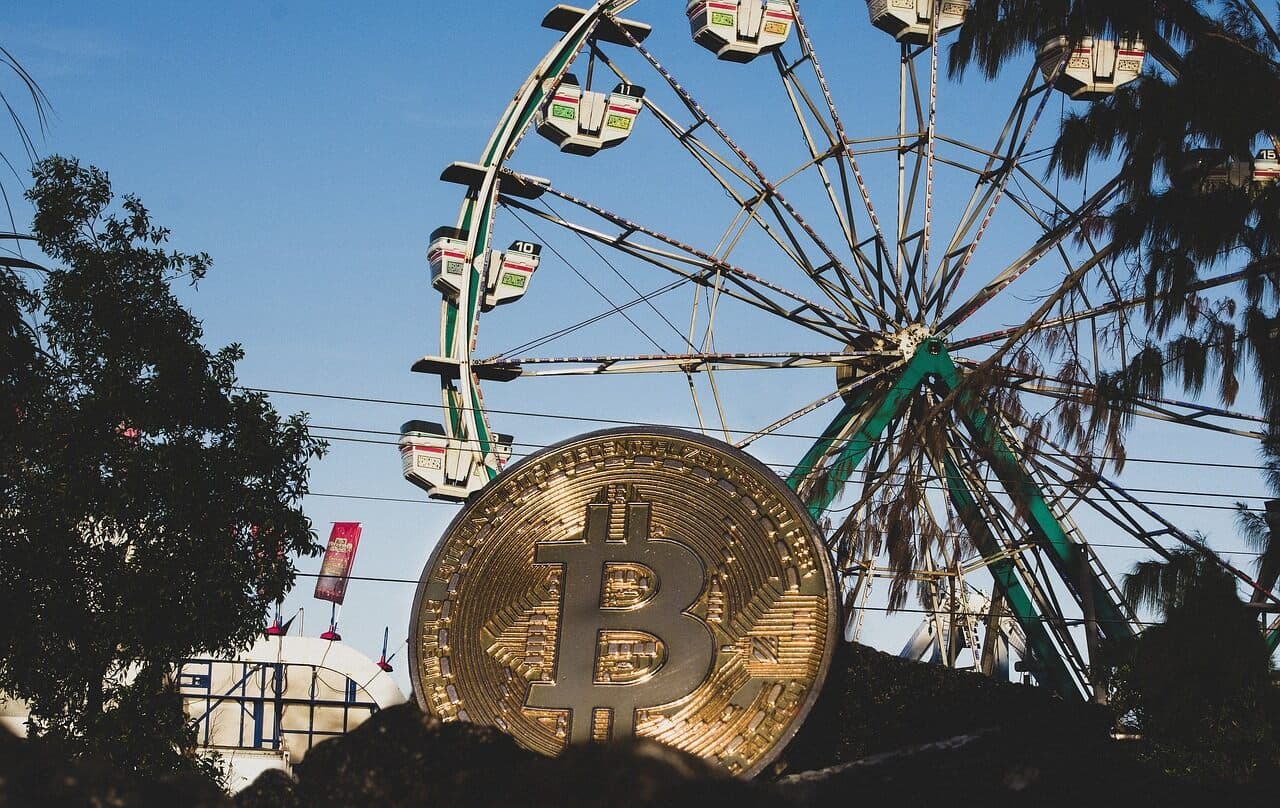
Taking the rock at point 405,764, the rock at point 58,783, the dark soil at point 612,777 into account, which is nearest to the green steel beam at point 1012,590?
the dark soil at point 612,777

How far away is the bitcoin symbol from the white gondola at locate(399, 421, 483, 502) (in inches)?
368

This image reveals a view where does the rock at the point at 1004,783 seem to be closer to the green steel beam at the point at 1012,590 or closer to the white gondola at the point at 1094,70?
the green steel beam at the point at 1012,590

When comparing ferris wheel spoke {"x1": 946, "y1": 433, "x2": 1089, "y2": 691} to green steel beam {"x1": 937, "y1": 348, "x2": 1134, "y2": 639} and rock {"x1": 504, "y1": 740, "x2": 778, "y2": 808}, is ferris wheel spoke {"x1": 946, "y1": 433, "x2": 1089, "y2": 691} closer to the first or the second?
green steel beam {"x1": 937, "y1": 348, "x2": 1134, "y2": 639}

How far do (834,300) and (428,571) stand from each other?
39.3 ft

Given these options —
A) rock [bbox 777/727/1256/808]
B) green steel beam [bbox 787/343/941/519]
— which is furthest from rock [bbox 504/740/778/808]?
green steel beam [bbox 787/343/941/519]

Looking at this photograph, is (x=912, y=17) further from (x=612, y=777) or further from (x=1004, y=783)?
(x=612, y=777)

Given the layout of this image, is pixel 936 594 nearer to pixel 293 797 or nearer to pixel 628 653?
pixel 628 653

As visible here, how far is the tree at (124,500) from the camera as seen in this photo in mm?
12961

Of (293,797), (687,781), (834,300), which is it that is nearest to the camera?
(687,781)

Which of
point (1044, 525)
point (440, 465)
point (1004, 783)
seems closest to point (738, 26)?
point (440, 465)

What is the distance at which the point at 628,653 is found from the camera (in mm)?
11156

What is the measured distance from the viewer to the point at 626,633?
36.7 ft

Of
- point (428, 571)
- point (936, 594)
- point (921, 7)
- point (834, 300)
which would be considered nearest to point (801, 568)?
point (428, 571)

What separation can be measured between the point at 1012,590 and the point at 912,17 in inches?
344
